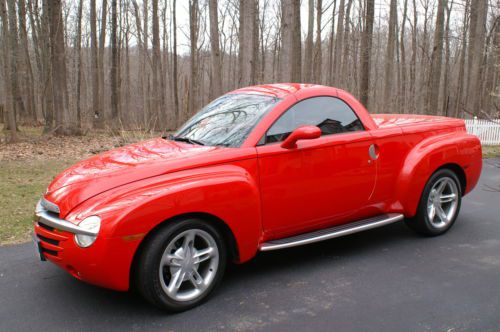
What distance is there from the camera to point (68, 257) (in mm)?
2938

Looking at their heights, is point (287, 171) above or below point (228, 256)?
above

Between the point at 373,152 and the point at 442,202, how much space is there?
4.62ft

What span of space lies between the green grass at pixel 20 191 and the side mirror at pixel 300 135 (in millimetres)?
3525

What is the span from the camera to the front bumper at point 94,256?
2863 millimetres

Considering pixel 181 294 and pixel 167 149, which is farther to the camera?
pixel 167 149

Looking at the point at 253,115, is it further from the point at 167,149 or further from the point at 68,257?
the point at 68,257

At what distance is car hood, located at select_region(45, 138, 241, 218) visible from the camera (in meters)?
3.16

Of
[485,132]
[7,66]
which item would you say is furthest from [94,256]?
[485,132]

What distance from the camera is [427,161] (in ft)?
15.0

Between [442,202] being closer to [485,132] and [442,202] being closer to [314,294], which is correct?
[314,294]

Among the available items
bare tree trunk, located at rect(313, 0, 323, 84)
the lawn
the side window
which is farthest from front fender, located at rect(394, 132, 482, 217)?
bare tree trunk, located at rect(313, 0, 323, 84)

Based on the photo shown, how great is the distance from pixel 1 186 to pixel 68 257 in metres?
→ 6.07

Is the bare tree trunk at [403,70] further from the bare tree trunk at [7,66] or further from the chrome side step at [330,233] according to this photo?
the chrome side step at [330,233]

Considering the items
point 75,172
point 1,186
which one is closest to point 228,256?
point 75,172
